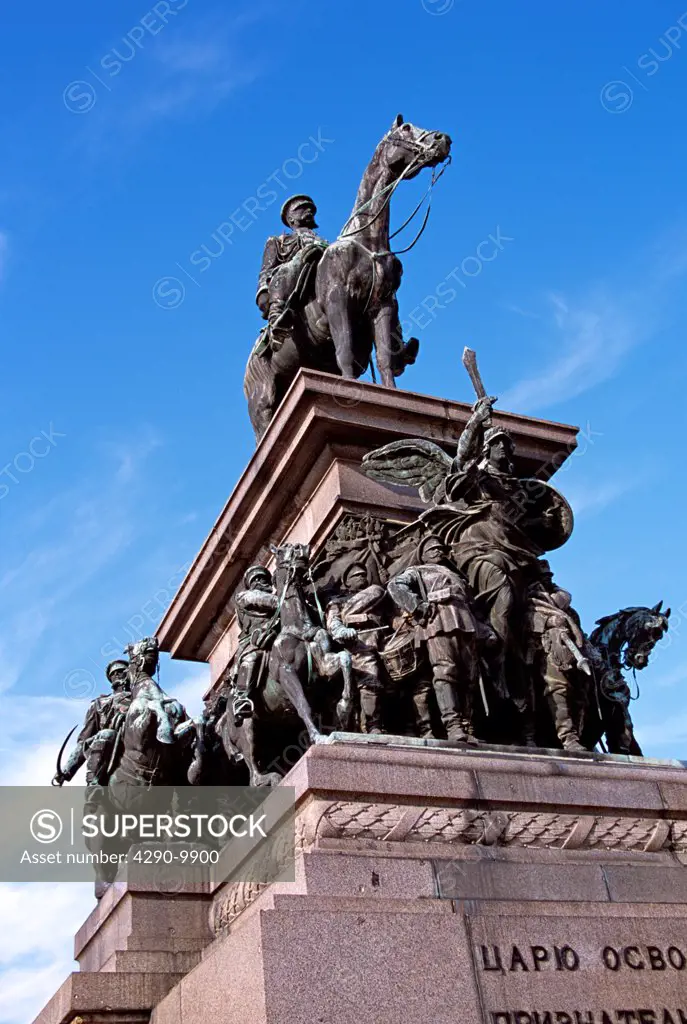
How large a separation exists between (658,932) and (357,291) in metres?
8.73

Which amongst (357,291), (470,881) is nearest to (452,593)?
(470,881)

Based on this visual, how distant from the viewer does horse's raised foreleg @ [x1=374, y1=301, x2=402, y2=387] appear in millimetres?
14078

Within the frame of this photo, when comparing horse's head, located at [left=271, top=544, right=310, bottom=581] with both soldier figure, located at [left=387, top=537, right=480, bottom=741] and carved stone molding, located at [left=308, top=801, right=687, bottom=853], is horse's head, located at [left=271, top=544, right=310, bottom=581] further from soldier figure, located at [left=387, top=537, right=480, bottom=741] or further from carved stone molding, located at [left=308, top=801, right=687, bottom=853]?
carved stone molding, located at [left=308, top=801, right=687, bottom=853]

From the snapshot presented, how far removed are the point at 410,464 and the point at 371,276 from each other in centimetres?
337


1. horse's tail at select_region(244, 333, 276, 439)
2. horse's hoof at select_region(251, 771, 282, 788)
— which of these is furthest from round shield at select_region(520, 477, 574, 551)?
horse's tail at select_region(244, 333, 276, 439)

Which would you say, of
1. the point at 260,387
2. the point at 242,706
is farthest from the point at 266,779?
the point at 260,387

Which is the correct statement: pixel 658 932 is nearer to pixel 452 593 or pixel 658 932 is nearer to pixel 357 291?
pixel 452 593

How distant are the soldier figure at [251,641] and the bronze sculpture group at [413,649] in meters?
0.02

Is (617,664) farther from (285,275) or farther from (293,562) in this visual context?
(285,275)

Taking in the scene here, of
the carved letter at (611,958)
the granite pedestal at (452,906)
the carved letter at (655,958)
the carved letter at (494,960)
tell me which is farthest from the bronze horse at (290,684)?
the carved letter at (655,958)

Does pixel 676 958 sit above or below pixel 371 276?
below

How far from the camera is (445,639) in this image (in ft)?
32.2

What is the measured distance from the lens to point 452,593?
1005cm

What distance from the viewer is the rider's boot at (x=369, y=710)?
9.77m
